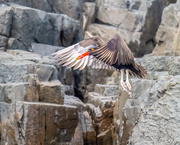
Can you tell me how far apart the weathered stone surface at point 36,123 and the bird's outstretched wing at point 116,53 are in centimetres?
191

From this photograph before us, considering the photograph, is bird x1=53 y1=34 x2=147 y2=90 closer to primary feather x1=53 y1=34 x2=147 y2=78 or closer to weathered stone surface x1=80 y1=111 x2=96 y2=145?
primary feather x1=53 y1=34 x2=147 y2=78

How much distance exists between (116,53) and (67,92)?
5719mm

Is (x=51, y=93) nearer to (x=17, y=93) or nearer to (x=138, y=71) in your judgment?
(x=17, y=93)

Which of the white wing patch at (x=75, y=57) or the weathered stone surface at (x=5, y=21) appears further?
the weathered stone surface at (x=5, y=21)

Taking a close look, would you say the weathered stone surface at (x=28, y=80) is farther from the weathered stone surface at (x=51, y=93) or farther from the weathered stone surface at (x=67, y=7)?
the weathered stone surface at (x=67, y=7)

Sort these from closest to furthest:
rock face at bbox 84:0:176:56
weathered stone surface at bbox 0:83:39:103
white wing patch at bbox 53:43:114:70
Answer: white wing patch at bbox 53:43:114:70
weathered stone surface at bbox 0:83:39:103
rock face at bbox 84:0:176:56

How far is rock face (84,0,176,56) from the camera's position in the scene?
16.0 metres

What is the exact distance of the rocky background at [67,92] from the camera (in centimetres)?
358

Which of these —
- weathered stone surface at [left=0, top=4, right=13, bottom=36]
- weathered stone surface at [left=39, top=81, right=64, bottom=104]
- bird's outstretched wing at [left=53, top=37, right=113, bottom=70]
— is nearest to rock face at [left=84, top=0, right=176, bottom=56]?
weathered stone surface at [left=0, top=4, right=13, bottom=36]

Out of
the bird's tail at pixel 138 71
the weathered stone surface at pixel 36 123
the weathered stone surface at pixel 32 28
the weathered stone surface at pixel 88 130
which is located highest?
the weathered stone surface at pixel 32 28

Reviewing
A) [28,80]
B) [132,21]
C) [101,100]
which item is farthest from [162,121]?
[132,21]

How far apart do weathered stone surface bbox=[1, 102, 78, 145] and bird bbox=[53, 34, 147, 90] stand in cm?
131

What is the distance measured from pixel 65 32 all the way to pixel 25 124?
5.89m

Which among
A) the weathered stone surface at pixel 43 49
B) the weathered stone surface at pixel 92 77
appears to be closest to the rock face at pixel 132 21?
the weathered stone surface at pixel 92 77
